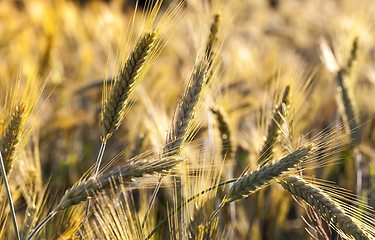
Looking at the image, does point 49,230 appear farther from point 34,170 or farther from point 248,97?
point 248,97

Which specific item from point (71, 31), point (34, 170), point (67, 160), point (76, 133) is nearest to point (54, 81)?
point (76, 133)

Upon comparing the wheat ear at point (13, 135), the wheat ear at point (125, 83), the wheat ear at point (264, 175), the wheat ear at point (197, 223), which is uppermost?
the wheat ear at point (125, 83)

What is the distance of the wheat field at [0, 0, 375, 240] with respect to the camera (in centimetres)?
81

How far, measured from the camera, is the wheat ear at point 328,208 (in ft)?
2.50

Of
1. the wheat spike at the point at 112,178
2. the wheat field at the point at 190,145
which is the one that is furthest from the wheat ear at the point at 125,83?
the wheat spike at the point at 112,178

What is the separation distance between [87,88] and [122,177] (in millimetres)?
1433

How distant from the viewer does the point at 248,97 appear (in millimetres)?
2166

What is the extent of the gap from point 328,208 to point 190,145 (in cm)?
93

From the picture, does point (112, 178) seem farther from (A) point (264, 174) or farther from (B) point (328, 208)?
(B) point (328, 208)

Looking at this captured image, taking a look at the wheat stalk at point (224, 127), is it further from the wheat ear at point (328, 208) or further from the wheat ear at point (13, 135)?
the wheat ear at point (13, 135)

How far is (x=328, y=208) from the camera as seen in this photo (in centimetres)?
78

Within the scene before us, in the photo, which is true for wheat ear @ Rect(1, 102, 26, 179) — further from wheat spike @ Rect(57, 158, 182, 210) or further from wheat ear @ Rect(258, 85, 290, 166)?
wheat ear @ Rect(258, 85, 290, 166)

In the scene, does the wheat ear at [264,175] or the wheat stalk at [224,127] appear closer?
the wheat ear at [264,175]

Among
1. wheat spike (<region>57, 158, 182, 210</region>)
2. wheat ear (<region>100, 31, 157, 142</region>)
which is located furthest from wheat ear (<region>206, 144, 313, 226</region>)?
wheat ear (<region>100, 31, 157, 142</region>)
